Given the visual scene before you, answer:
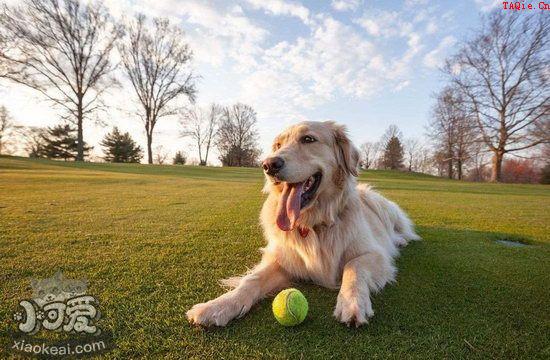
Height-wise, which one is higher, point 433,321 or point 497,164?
point 497,164

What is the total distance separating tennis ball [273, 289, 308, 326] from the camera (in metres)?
1.80

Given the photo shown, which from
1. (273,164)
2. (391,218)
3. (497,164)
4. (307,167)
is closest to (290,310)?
(273,164)

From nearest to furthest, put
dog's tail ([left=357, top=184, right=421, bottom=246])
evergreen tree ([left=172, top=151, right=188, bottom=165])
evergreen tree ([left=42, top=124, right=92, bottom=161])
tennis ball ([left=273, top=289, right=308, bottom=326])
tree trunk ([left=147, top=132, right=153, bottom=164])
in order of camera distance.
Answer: tennis ball ([left=273, top=289, right=308, bottom=326])
dog's tail ([left=357, top=184, right=421, bottom=246])
tree trunk ([left=147, top=132, right=153, bottom=164])
evergreen tree ([left=42, top=124, right=92, bottom=161])
evergreen tree ([left=172, top=151, right=188, bottom=165])

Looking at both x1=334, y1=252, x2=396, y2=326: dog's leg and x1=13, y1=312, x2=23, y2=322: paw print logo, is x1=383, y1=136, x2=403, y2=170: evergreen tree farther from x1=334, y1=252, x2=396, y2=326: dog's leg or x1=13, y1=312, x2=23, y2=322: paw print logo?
x1=13, y1=312, x2=23, y2=322: paw print logo

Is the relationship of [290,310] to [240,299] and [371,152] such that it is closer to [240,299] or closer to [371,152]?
[240,299]

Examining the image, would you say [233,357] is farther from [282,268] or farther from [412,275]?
[412,275]

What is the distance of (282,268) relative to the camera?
2686mm

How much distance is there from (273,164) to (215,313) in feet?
4.17

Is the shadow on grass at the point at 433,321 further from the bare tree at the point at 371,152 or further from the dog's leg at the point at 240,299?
the bare tree at the point at 371,152

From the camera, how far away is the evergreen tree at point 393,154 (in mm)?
57031

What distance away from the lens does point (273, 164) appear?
2.57 metres

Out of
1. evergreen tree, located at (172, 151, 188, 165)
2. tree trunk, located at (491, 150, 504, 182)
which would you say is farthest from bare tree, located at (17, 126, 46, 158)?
tree trunk, located at (491, 150, 504, 182)

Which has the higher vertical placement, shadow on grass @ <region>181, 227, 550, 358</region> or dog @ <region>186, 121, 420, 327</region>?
dog @ <region>186, 121, 420, 327</region>

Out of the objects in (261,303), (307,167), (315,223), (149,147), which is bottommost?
(261,303)
